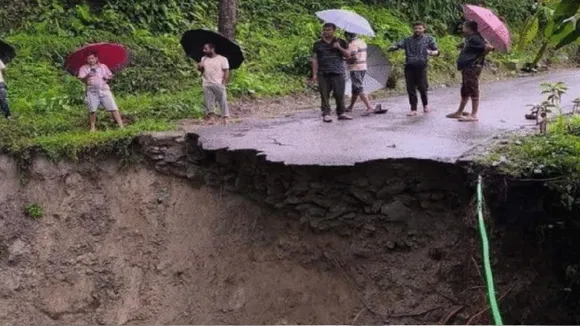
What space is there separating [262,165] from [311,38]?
8.54 metres

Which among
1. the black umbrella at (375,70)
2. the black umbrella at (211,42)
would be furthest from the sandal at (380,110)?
the black umbrella at (211,42)

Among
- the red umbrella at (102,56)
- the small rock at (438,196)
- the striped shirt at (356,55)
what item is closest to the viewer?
the small rock at (438,196)

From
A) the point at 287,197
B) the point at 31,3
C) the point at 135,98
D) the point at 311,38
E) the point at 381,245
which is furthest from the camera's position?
the point at 311,38

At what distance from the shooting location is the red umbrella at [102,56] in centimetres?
1050

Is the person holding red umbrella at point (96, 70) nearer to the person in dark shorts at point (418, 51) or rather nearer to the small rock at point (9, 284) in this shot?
the small rock at point (9, 284)

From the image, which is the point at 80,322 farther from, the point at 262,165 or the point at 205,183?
the point at 262,165

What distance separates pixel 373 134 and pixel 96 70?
426 cm

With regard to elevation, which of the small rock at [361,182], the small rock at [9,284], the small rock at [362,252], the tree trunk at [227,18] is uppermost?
the tree trunk at [227,18]

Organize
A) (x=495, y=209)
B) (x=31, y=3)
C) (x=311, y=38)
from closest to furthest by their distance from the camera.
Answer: (x=495, y=209) → (x=31, y=3) → (x=311, y=38)

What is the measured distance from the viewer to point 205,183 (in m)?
9.76

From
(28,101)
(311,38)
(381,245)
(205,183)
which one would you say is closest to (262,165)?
(205,183)

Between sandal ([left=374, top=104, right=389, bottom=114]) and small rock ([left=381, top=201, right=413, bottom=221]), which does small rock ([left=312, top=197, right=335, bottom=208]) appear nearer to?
small rock ([left=381, top=201, right=413, bottom=221])

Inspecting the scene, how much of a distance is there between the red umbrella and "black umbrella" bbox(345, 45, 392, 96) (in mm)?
→ 4287

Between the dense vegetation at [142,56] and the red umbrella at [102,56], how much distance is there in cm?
91
